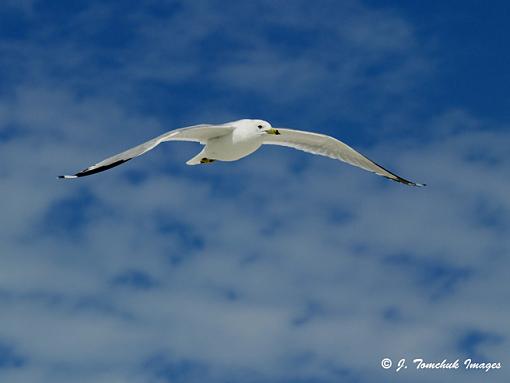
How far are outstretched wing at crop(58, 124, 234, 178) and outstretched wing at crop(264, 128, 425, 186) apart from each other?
7.48 ft

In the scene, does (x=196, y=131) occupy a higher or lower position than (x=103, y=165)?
higher

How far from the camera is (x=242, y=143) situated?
1675 cm

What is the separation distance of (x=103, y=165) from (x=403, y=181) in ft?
27.0

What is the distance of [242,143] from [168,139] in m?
2.02

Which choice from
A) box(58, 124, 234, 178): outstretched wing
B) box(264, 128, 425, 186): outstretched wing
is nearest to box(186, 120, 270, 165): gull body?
box(58, 124, 234, 178): outstretched wing

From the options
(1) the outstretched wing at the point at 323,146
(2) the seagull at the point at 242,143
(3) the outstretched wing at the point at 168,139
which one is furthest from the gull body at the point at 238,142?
(1) the outstretched wing at the point at 323,146

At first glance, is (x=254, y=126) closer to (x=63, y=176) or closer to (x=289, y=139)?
(x=289, y=139)

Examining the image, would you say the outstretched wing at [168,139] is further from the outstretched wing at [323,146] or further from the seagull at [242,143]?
the outstretched wing at [323,146]

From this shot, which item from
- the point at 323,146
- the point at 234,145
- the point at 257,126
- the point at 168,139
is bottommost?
the point at 168,139

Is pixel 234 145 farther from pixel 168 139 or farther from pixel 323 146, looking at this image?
pixel 323 146

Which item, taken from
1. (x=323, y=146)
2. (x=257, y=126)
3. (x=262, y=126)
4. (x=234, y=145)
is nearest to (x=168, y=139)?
(x=234, y=145)

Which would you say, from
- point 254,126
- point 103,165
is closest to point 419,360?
point 254,126

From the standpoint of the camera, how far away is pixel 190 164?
58.0 feet

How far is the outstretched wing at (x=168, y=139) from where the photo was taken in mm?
14117
